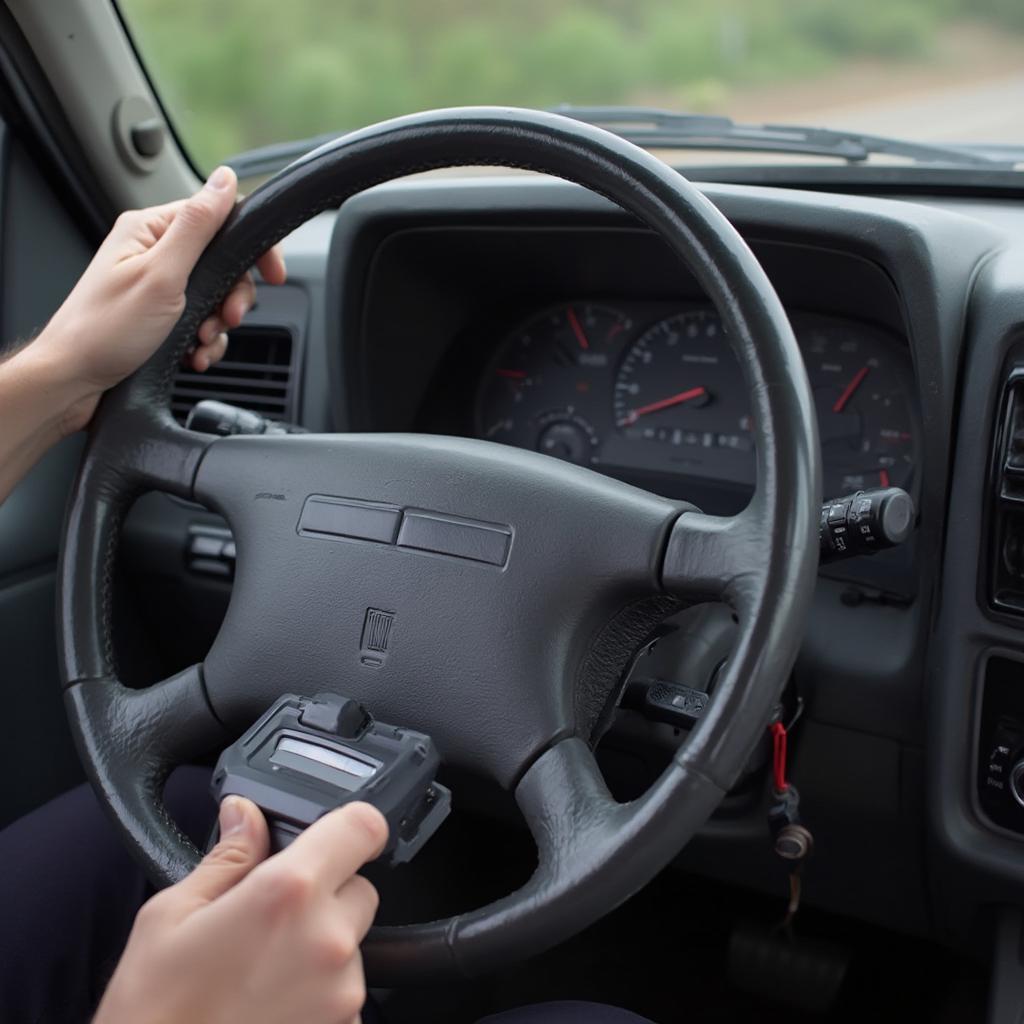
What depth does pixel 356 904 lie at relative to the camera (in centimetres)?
73

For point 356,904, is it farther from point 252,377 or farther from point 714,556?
point 252,377

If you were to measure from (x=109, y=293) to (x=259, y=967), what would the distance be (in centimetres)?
70

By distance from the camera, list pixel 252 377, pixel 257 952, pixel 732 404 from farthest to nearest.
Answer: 1. pixel 252 377
2. pixel 732 404
3. pixel 257 952

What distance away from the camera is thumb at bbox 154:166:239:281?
111 centimetres

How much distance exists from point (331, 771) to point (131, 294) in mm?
530

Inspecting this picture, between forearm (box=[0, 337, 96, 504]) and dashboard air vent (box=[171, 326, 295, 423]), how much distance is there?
1.94ft

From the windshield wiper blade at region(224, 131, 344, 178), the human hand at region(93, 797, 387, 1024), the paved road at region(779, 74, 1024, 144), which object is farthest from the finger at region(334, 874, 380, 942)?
the windshield wiper blade at region(224, 131, 344, 178)

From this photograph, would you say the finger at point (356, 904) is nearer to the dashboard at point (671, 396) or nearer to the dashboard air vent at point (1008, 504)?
the dashboard air vent at point (1008, 504)

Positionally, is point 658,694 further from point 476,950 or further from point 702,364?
point 702,364

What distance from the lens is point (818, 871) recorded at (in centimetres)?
149

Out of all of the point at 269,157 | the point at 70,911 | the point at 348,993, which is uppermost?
the point at 269,157

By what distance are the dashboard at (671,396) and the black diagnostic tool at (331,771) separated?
78cm

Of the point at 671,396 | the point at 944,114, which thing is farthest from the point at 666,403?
the point at 944,114

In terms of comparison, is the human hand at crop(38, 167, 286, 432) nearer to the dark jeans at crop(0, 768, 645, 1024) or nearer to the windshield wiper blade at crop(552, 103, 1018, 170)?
the dark jeans at crop(0, 768, 645, 1024)
